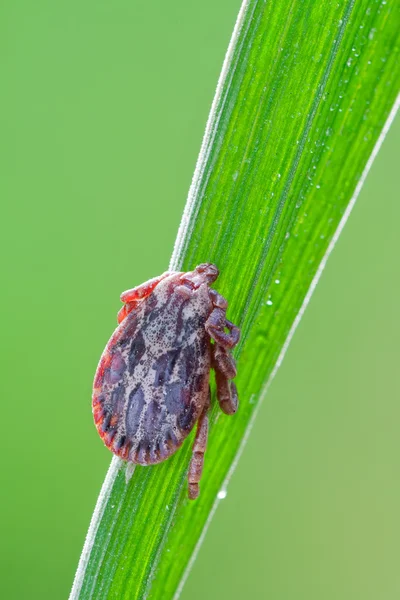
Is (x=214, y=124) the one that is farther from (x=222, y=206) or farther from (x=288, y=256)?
(x=288, y=256)

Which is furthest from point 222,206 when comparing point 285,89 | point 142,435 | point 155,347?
point 142,435

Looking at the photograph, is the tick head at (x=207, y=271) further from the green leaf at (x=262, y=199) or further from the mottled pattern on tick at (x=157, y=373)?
the mottled pattern on tick at (x=157, y=373)

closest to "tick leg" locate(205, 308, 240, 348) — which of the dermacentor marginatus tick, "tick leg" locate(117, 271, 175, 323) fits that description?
the dermacentor marginatus tick

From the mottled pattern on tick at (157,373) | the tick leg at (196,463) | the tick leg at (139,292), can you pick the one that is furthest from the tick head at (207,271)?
the tick leg at (196,463)

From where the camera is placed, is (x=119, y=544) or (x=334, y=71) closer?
(x=334, y=71)

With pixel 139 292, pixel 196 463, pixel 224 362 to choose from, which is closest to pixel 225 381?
pixel 224 362

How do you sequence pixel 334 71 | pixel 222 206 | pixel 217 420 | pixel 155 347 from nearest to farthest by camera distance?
1. pixel 334 71
2. pixel 222 206
3. pixel 217 420
4. pixel 155 347

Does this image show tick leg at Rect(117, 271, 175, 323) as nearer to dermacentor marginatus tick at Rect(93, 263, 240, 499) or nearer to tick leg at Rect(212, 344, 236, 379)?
dermacentor marginatus tick at Rect(93, 263, 240, 499)

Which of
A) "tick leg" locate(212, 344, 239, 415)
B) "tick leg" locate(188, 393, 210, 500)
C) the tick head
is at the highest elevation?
the tick head
